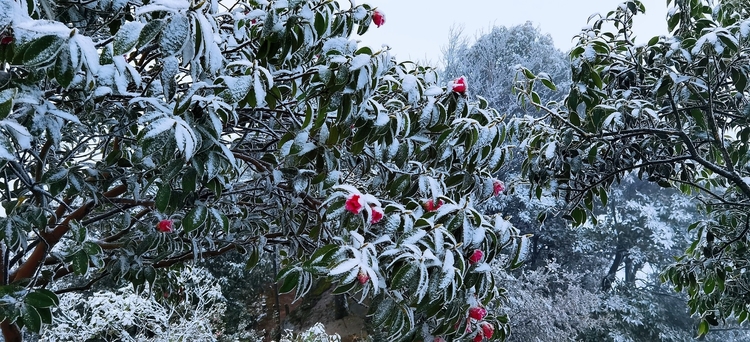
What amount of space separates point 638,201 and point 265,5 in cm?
1068

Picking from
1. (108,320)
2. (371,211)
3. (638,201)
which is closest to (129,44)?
(371,211)

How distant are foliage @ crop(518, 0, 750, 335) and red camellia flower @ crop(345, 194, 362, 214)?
3.70ft

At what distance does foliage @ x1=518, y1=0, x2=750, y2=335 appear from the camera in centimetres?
203

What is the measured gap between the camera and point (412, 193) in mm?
1656

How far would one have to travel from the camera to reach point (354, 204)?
1.29 m

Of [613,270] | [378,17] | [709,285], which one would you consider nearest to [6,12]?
[378,17]

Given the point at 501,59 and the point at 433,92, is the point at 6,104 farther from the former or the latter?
the point at 501,59

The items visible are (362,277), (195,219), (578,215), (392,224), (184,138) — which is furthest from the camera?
(578,215)

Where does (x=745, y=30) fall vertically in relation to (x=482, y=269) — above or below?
above

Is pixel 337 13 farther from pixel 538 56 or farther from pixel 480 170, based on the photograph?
pixel 538 56

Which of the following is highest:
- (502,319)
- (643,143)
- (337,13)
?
(643,143)

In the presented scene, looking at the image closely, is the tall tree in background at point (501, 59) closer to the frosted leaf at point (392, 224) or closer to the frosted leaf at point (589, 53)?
the frosted leaf at point (589, 53)

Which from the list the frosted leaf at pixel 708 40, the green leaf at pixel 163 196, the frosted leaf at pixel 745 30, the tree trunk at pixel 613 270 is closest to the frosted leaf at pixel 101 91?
the green leaf at pixel 163 196

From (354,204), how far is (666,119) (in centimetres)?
210
